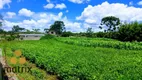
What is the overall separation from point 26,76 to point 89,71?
8.22 feet

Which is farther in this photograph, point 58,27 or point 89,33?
point 58,27

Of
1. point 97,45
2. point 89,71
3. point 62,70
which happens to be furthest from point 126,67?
point 97,45

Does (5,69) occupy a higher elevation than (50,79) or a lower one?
higher

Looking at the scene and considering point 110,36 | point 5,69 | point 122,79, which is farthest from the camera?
point 110,36

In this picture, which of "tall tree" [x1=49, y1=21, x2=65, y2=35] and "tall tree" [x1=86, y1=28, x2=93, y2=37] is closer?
"tall tree" [x1=86, y1=28, x2=93, y2=37]

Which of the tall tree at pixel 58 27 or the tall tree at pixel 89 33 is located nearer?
the tall tree at pixel 89 33

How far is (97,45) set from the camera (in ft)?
85.9

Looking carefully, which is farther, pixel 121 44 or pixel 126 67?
pixel 121 44

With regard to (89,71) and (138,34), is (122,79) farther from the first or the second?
(138,34)

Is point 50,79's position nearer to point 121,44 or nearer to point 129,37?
point 121,44

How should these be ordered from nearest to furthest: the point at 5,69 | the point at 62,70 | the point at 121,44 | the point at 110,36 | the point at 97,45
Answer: the point at 5,69 < the point at 62,70 < the point at 121,44 < the point at 97,45 < the point at 110,36

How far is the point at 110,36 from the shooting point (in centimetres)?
4666

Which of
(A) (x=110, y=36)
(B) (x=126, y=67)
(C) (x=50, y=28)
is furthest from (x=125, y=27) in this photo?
(C) (x=50, y=28)

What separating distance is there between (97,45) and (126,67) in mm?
17008
